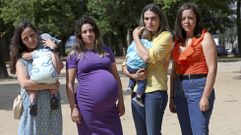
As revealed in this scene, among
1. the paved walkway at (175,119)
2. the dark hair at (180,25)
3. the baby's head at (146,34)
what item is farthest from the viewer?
the paved walkway at (175,119)

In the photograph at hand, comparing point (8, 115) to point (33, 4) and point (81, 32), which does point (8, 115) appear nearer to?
point (81, 32)

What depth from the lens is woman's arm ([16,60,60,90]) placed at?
190 inches

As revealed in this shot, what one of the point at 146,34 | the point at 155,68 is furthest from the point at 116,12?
the point at 155,68

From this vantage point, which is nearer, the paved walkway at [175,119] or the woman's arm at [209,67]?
the woman's arm at [209,67]

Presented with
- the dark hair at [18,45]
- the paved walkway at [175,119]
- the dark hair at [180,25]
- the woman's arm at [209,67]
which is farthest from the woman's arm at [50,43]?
the paved walkway at [175,119]

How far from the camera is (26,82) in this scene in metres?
4.82

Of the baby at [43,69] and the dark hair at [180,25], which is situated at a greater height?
the dark hair at [180,25]

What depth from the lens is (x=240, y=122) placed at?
9766 millimetres

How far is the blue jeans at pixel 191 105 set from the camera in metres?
4.99

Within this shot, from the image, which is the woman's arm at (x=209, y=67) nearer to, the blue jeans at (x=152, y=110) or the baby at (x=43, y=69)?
the blue jeans at (x=152, y=110)

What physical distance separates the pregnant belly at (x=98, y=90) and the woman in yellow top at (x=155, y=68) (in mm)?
303

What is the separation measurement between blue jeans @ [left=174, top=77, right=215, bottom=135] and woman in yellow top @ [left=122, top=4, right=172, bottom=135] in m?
0.18

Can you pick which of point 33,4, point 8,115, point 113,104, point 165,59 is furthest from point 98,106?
point 33,4

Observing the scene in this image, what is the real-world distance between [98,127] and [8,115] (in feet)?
23.6
